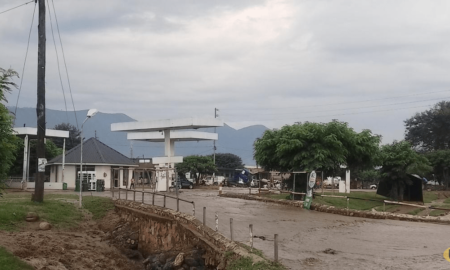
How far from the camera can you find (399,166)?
130 feet

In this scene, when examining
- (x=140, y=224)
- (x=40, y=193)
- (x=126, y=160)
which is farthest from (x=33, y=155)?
(x=140, y=224)

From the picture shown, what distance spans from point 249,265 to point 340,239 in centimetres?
576

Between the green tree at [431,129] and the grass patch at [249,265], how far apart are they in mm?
68938

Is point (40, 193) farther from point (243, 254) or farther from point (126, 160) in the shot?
point (126, 160)

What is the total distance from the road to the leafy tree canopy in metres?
8.48

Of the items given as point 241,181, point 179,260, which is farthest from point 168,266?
point 241,181

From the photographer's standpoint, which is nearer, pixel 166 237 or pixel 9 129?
pixel 9 129

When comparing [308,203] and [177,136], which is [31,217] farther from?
[177,136]

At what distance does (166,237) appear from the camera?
20.6 metres

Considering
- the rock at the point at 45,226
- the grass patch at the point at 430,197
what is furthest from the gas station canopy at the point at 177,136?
the rock at the point at 45,226

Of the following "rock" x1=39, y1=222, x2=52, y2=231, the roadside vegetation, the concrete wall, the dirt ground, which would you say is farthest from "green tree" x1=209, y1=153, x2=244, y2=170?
"rock" x1=39, y1=222, x2=52, y2=231

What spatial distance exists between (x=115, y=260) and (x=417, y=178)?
28.4 m

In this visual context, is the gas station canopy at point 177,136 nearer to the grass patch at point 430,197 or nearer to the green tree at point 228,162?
the grass patch at point 430,197

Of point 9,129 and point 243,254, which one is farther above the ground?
point 9,129
